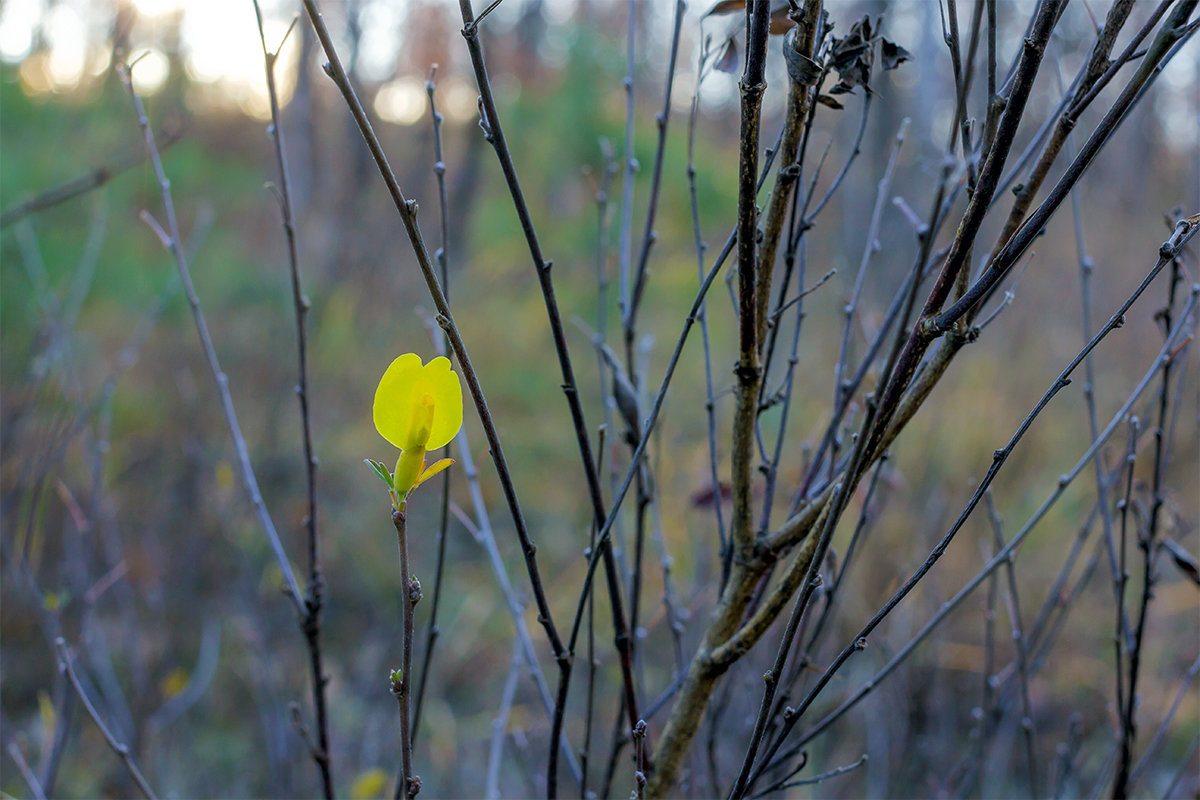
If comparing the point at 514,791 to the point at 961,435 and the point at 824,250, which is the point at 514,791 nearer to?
the point at 961,435

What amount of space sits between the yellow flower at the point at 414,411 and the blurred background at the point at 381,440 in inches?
29.5

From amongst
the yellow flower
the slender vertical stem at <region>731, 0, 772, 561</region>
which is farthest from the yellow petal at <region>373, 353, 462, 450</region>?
the slender vertical stem at <region>731, 0, 772, 561</region>

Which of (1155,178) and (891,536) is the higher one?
(1155,178)

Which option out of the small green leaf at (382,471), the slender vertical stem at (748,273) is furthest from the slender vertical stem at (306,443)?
the slender vertical stem at (748,273)

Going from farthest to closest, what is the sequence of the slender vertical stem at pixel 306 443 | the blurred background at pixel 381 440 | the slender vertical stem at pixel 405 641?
the blurred background at pixel 381 440
the slender vertical stem at pixel 306 443
the slender vertical stem at pixel 405 641

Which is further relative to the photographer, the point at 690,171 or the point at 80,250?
the point at 80,250

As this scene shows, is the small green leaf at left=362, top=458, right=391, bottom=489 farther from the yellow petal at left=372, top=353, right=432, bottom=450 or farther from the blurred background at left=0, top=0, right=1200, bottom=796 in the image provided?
the blurred background at left=0, top=0, right=1200, bottom=796

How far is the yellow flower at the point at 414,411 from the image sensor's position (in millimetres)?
530

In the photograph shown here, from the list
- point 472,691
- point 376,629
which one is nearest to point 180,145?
point 376,629

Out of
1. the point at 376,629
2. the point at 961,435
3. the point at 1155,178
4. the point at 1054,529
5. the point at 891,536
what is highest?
the point at 1155,178

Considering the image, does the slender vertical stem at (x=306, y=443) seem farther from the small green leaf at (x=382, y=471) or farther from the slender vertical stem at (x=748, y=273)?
the slender vertical stem at (x=748, y=273)

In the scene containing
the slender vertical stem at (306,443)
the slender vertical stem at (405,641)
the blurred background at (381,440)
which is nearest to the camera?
the slender vertical stem at (405,641)

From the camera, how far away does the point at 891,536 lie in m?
3.17

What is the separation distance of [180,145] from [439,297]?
496 centimetres
